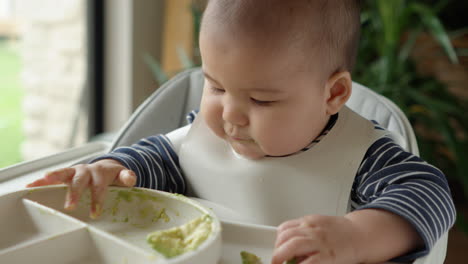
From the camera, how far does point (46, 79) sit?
88.7 inches

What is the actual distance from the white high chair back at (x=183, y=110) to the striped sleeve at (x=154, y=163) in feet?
0.29

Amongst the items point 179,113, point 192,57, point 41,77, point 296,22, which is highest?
point 296,22

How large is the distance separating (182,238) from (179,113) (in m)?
0.55

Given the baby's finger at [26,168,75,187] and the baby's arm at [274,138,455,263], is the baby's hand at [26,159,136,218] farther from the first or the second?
the baby's arm at [274,138,455,263]

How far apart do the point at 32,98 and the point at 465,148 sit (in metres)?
1.71

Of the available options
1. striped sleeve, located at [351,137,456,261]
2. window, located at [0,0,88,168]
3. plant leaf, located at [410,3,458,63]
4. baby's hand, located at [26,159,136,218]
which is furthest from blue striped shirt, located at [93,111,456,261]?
window, located at [0,0,88,168]

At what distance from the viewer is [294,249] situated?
54cm

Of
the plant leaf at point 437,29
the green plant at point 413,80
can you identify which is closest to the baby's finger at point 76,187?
the green plant at point 413,80

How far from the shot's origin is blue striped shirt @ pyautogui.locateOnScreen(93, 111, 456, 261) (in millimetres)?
641

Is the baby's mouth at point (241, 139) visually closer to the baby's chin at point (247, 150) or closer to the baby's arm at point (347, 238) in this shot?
the baby's chin at point (247, 150)

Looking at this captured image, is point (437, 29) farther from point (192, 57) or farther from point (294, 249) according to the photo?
point (294, 249)

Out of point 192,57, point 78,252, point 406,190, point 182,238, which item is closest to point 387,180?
point 406,190

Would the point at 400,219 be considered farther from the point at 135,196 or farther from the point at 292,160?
the point at 135,196

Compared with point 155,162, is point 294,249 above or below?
above
